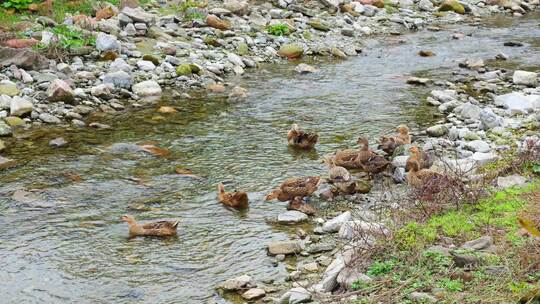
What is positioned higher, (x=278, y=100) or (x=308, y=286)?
(x=308, y=286)

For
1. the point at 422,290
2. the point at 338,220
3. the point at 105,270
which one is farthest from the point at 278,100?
the point at 422,290

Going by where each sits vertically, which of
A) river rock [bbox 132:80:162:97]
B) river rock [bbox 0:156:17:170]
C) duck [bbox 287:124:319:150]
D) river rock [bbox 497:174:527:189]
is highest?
river rock [bbox 497:174:527:189]

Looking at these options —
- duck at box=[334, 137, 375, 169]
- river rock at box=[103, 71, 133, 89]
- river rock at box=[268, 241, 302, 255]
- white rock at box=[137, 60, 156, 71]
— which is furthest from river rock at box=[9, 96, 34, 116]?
river rock at box=[268, 241, 302, 255]

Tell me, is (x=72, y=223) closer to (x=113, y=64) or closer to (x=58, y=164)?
(x=58, y=164)

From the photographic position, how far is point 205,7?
18.7 m

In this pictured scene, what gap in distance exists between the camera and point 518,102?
12.1 metres

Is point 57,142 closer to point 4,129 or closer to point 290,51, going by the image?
point 4,129

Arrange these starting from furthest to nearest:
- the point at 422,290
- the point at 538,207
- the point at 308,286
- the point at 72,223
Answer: the point at 72,223 < the point at 538,207 < the point at 308,286 < the point at 422,290

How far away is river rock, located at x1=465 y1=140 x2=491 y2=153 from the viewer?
9.86m

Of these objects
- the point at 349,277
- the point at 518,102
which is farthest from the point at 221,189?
the point at 518,102

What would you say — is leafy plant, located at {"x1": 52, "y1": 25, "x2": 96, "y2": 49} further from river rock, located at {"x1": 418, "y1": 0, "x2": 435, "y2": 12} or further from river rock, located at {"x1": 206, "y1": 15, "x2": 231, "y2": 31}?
river rock, located at {"x1": 418, "y1": 0, "x2": 435, "y2": 12}

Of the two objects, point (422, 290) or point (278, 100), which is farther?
point (278, 100)

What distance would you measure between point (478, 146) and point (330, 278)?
4.85 metres

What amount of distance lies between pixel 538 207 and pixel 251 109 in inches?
267
